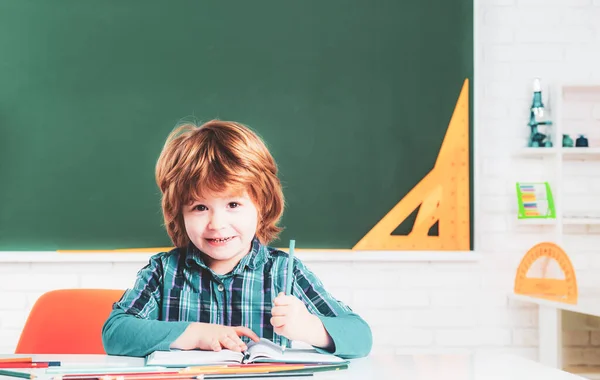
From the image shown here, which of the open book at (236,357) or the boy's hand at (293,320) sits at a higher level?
the boy's hand at (293,320)

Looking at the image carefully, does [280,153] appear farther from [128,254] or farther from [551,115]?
[551,115]

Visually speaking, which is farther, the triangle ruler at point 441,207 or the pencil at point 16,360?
the triangle ruler at point 441,207

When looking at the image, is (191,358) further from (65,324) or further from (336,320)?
(65,324)

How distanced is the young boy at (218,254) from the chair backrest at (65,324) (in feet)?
0.90

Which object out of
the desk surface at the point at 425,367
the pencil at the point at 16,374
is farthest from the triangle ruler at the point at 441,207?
the pencil at the point at 16,374

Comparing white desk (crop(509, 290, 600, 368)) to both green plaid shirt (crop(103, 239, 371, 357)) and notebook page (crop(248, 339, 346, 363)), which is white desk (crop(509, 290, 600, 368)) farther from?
notebook page (crop(248, 339, 346, 363))

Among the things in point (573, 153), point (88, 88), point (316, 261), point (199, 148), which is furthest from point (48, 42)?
point (573, 153)

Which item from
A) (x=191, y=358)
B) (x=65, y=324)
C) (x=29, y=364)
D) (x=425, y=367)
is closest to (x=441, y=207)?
(x=65, y=324)

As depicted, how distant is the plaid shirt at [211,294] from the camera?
4.51 feet

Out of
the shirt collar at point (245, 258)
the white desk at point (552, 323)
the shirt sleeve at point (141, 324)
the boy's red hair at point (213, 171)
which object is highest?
the boy's red hair at point (213, 171)

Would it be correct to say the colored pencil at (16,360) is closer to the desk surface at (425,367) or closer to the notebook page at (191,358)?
the desk surface at (425,367)

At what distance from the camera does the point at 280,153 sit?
8.84ft

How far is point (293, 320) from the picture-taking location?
1141 millimetres

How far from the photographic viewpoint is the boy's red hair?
1.34 m
